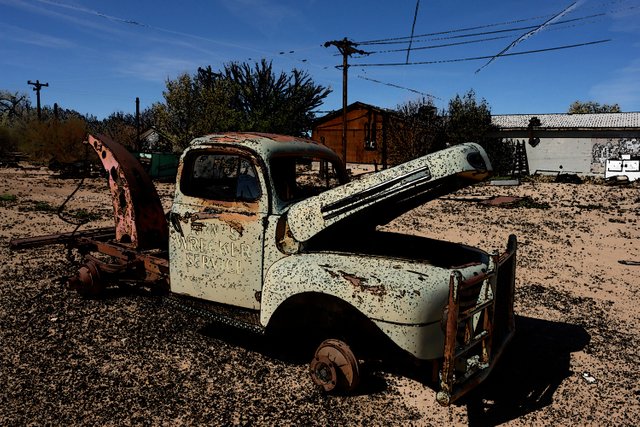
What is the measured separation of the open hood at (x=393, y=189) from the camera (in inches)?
121

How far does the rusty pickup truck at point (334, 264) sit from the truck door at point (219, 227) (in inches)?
0.4

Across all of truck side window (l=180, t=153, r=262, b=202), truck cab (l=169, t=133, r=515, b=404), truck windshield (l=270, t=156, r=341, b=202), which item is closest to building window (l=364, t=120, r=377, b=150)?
truck cab (l=169, t=133, r=515, b=404)

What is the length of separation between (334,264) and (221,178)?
66.6 inches

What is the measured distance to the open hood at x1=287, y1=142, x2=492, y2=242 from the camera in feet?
10.1

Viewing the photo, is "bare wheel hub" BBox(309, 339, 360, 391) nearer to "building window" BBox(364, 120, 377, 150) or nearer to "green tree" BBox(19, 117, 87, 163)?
"building window" BBox(364, 120, 377, 150)

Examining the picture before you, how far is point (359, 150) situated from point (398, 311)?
28387 millimetres

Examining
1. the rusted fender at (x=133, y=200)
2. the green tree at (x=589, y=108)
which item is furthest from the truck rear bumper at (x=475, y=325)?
the green tree at (x=589, y=108)

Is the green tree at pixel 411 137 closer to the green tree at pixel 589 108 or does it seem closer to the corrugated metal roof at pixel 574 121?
the corrugated metal roof at pixel 574 121

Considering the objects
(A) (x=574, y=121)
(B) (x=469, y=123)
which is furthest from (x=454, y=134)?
(A) (x=574, y=121)

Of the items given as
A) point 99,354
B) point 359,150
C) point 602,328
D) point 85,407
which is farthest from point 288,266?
point 359,150

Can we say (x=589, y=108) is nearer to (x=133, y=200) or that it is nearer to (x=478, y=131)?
(x=478, y=131)

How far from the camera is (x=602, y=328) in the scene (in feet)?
16.9

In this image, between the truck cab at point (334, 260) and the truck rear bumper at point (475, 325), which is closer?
the truck rear bumper at point (475, 325)

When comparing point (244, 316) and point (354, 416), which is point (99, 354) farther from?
point (354, 416)
